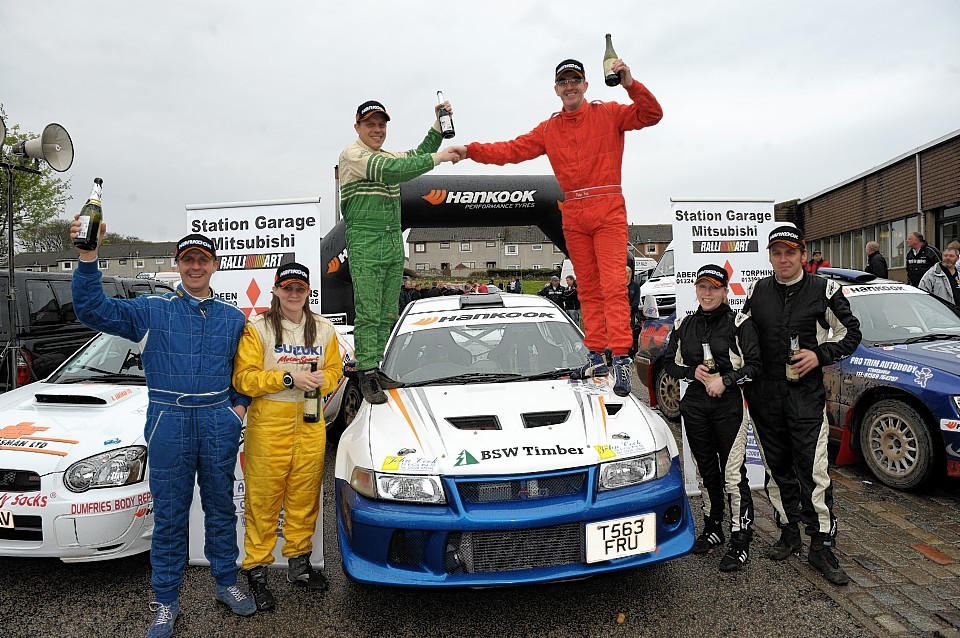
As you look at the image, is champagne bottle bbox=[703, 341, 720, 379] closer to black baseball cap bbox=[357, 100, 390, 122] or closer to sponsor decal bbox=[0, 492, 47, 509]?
black baseball cap bbox=[357, 100, 390, 122]

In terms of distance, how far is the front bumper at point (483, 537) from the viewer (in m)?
2.80

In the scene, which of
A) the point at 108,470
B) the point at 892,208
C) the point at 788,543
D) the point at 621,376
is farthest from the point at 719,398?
the point at 892,208

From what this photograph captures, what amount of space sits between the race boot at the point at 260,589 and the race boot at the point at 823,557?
304 centimetres

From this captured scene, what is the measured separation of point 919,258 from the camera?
9.50 m

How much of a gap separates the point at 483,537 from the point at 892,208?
67.6ft

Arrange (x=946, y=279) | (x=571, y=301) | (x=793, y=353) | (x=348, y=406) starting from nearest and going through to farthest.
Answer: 1. (x=793, y=353)
2. (x=348, y=406)
3. (x=946, y=279)
4. (x=571, y=301)

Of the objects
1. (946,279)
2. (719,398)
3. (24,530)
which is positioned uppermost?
(946,279)

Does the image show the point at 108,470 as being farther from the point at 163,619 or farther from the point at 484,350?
the point at 484,350

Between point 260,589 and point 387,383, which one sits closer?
point 260,589

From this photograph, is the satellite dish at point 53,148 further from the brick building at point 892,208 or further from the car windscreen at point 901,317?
the brick building at point 892,208

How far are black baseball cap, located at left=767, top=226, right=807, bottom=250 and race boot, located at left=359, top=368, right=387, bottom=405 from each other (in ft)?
8.27

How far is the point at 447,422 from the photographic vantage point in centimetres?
329

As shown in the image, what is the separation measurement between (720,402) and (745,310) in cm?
63

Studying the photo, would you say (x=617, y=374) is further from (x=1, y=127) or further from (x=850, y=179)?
(x=850, y=179)
